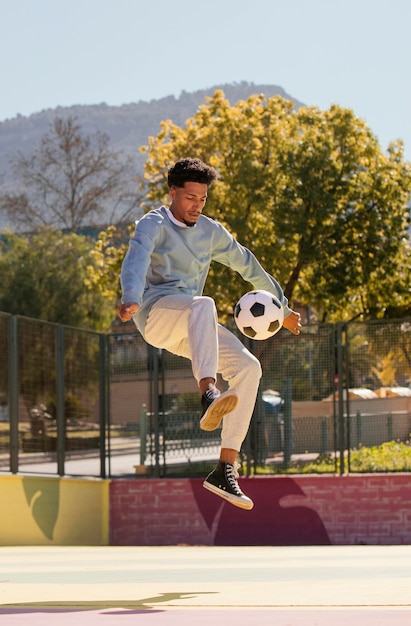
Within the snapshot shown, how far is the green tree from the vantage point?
1666 inches

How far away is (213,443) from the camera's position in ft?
50.3

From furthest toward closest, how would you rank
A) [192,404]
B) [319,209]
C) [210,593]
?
[319,209], [192,404], [210,593]

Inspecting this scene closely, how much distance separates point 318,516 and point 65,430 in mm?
3559

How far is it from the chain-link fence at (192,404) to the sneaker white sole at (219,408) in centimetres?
787

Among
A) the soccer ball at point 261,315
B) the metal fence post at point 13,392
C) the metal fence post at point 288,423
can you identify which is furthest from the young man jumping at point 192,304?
the metal fence post at point 288,423

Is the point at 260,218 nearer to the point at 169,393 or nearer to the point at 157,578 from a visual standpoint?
the point at 169,393

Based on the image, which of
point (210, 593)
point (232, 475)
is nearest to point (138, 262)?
point (232, 475)

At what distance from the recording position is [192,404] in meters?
15.6

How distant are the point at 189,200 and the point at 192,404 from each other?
9000mm

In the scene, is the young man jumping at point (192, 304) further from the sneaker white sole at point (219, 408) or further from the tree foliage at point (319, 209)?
the tree foliage at point (319, 209)

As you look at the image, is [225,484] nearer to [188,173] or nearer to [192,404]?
[188,173]

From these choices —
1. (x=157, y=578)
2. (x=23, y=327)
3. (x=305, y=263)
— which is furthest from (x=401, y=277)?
(x=157, y=578)

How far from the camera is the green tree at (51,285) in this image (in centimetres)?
4231

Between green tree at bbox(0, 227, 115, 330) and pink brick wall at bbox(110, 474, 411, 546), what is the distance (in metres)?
26.9
